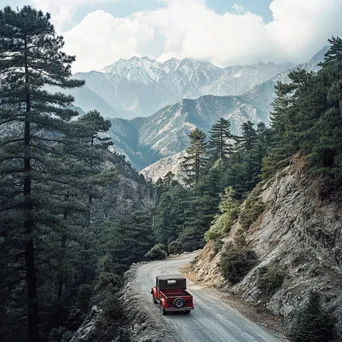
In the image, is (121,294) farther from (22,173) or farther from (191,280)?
(22,173)

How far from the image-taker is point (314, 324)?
1298cm

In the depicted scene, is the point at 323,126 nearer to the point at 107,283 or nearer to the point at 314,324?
the point at 314,324

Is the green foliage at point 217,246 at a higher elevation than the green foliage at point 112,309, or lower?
higher

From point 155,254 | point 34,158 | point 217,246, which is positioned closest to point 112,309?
point 34,158

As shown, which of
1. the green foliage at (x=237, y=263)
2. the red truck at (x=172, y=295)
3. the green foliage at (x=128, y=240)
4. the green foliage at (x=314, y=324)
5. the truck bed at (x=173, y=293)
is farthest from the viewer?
the green foliage at (x=128, y=240)

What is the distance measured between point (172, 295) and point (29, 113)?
12.4m

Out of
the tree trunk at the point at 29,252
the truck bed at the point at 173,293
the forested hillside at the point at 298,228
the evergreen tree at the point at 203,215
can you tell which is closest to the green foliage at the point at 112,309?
the truck bed at the point at 173,293

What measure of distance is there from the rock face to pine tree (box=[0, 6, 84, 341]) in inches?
477

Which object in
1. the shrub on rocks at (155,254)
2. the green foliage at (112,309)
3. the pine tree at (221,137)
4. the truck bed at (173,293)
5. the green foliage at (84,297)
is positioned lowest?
the green foliage at (84,297)

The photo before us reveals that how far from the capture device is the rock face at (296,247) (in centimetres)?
1564

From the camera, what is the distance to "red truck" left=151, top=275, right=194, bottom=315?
1795 cm

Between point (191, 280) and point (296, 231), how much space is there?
1096 cm

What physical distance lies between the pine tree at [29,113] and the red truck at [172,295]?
679cm

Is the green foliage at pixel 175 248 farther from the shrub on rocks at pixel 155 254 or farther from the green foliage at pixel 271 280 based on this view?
the green foliage at pixel 271 280
